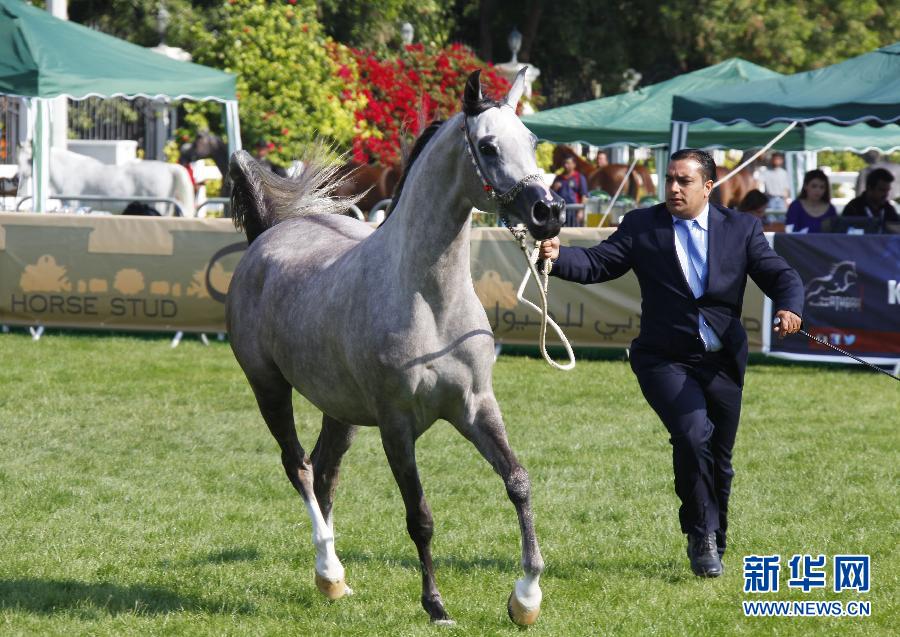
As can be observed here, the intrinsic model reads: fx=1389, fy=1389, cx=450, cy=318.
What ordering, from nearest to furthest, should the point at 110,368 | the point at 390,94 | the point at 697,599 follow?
1. the point at 697,599
2. the point at 110,368
3. the point at 390,94

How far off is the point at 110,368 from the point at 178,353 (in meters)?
1.21

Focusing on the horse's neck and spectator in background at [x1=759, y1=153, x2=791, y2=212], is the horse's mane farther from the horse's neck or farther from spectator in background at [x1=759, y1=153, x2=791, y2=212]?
spectator in background at [x1=759, y1=153, x2=791, y2=212]

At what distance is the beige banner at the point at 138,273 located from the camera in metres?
14.5

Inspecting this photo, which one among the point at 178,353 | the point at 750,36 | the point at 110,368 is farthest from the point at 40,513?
the point at 750,36

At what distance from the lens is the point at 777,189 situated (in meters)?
24.8

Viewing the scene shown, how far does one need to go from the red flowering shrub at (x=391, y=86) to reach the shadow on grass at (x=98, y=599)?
18869 millimetres

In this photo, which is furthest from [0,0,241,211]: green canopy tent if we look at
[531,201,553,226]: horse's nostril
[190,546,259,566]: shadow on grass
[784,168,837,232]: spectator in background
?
[531,201,553,226]: horse's nostril

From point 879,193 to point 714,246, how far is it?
977 cm

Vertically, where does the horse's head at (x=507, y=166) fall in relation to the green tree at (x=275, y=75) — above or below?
above

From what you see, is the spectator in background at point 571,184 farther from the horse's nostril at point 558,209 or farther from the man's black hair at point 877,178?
the horse's nostril at point 558,209

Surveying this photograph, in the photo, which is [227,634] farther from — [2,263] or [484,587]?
[2,263]

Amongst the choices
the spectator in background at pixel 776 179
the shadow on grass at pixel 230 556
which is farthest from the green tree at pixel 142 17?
the shadow on grass at pixel 230 556

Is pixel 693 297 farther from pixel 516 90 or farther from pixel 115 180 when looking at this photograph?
pixel 115 180

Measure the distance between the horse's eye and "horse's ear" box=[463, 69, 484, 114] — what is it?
181mm
